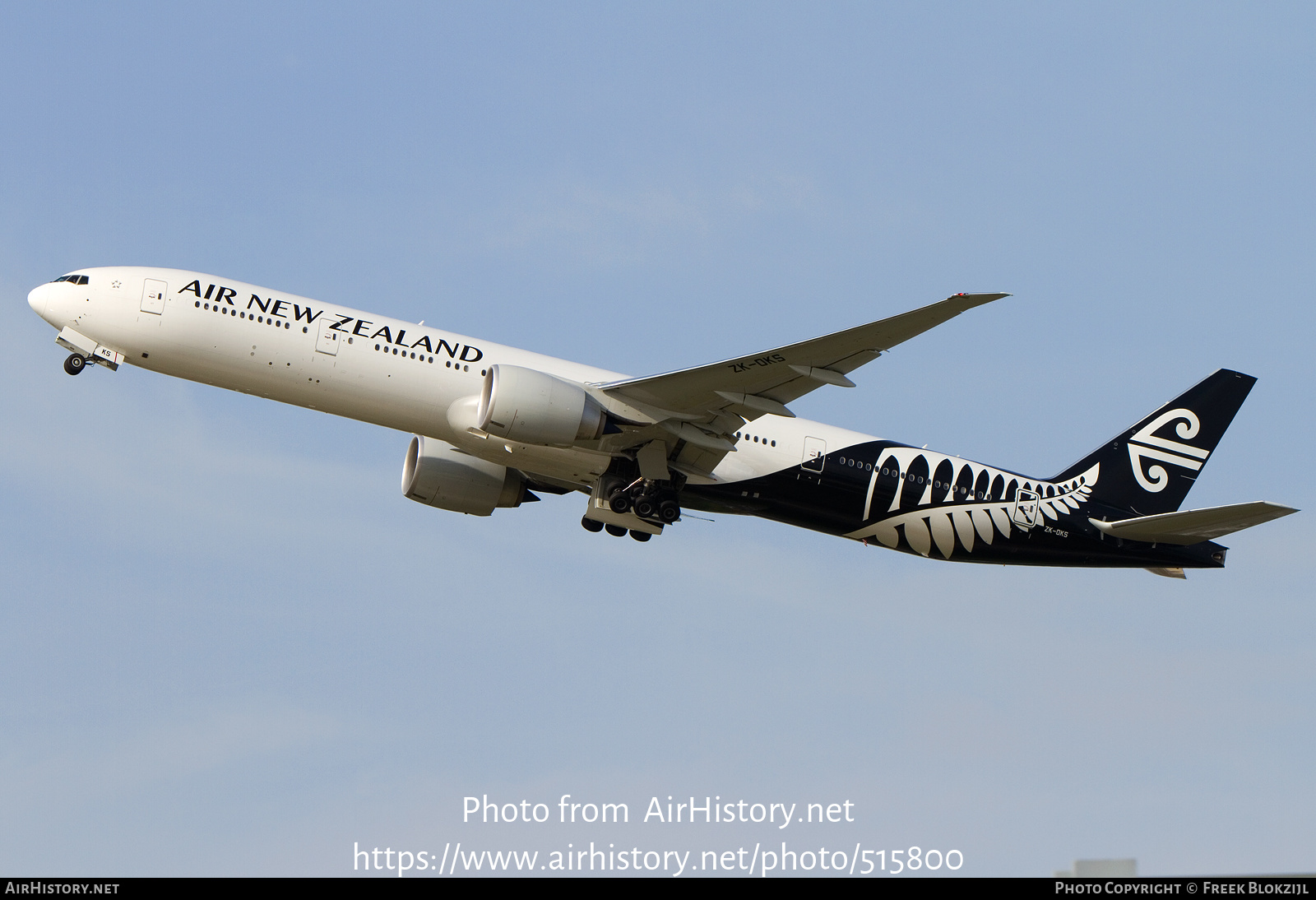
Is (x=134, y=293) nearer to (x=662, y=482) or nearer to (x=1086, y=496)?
(x=662, y=482)

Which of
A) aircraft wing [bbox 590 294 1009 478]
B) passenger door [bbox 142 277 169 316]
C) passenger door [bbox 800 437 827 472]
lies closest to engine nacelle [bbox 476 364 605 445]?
aircraft wing [bbox 590 294 1009 478]

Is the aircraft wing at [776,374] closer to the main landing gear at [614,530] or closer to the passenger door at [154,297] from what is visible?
the main landing gear at [614,530]

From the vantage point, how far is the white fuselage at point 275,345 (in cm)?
3072

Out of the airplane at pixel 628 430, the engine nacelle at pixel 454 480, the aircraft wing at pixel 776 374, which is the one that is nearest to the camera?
the aircraft wing at pixel 776 374

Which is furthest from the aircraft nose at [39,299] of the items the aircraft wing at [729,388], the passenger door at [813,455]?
the passenger door at [813,455]

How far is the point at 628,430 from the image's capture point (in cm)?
3127

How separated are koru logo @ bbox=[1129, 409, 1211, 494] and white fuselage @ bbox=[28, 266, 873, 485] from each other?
1721 centimetres

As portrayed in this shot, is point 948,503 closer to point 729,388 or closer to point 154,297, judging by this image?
point 729,388

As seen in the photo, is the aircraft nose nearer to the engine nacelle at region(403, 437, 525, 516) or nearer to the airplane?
the airplane

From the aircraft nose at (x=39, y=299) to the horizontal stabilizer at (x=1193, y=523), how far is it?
2684 centimetres

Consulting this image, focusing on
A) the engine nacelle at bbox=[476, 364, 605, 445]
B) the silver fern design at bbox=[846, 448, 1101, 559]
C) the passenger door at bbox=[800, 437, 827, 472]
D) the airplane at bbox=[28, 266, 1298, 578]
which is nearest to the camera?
the engine nacelle at bbox=[476, 364, 605, 445]

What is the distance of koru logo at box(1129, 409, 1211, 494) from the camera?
3728 centimetres

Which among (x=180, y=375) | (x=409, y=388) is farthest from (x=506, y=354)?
(x=180, y=375)

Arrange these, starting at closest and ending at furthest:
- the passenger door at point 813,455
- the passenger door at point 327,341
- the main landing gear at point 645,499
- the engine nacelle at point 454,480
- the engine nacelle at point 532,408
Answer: the engine nacelle at point 532,408 < the passenger door at point 327,341 < the main landing gear at point 645,499 < the passenger door at point 813,455 < the engine nacelle at point 454,480
